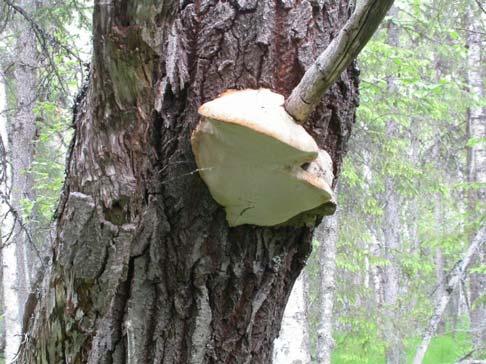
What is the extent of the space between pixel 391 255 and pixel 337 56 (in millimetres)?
8973

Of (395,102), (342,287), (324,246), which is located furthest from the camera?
(342,287)

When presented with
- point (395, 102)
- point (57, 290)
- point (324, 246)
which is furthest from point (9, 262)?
point (57, 290)

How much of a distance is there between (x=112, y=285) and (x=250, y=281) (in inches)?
12.8

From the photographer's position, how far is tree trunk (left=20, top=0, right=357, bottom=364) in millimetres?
1091

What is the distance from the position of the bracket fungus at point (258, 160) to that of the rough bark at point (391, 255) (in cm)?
493

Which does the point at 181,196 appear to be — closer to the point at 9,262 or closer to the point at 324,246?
the point at 324,246

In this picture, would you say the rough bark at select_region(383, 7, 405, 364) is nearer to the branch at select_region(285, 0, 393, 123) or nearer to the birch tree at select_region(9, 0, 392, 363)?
the birch tree at select_region(9, 0, 392, 363)

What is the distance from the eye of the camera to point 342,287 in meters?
6.81

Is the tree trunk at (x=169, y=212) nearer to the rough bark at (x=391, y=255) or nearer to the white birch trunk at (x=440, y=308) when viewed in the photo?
the white birch trunk at (x=440, y=308)

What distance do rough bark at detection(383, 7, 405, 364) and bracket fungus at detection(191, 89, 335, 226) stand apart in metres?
4.93

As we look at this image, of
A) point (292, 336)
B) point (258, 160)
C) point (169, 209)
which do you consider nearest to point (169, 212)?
point (169, 209)

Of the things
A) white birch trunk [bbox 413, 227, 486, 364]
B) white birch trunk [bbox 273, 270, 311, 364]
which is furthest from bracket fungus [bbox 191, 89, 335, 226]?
white birch trunk [bbox 273, 270, 311, 364]

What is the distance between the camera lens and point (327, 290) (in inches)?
203

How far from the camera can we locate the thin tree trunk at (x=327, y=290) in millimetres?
5000
